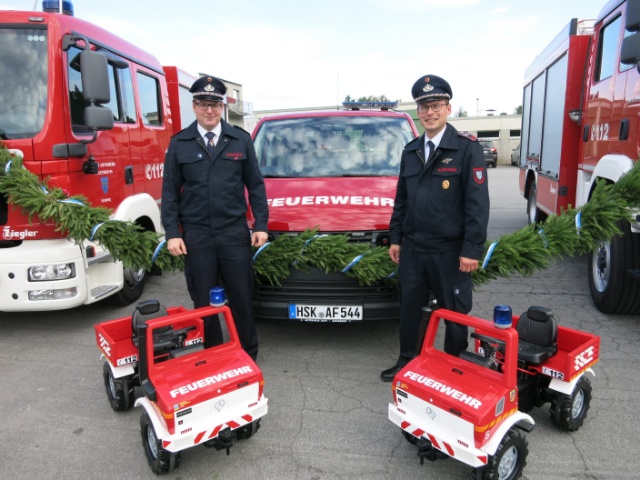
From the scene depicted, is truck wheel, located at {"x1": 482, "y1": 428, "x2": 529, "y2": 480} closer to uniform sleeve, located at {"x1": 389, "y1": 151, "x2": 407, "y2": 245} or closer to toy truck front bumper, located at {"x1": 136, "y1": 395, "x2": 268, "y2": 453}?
toy truck front bumper, located at {"x1": 136, "y1": 395, "x2": 268, "y2": 453}

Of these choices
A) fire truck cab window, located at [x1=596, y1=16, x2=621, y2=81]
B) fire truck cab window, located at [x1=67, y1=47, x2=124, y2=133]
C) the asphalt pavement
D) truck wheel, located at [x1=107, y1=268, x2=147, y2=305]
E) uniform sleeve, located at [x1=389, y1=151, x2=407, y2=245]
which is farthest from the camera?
truck wheel, located at [x1=107, y1=268, x2=147, y2=305]

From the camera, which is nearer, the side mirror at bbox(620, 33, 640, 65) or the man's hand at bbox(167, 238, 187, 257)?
the man's hand at bbox(167, 238, 187, 257)

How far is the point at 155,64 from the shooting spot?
20.5 ft

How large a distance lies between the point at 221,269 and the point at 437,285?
1.47m

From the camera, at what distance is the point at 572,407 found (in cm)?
289

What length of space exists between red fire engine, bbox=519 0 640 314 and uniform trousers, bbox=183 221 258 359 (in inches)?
108

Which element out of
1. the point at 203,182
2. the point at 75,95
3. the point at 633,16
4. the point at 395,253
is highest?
the point at 633,16

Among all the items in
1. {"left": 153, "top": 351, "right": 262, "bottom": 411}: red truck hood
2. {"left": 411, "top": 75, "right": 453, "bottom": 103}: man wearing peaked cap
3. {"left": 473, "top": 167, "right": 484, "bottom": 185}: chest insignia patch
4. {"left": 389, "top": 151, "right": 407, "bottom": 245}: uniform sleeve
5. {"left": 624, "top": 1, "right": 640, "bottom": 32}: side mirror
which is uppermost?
{"left": 624, "top": 1, "right": 640, "bottom": 32}: side mirror

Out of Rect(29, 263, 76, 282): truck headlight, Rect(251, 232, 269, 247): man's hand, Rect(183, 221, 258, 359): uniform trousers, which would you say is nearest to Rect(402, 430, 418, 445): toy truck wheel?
Rect(183, 221, 258, 359): uniform trousers

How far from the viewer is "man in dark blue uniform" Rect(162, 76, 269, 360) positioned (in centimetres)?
330

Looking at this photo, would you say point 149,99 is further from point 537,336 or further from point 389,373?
point 537,336

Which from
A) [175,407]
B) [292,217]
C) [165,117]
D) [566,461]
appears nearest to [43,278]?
[292,217]

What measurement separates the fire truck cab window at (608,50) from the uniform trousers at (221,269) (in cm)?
389

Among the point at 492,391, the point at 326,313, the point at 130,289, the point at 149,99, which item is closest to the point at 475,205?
the point at 492,391
